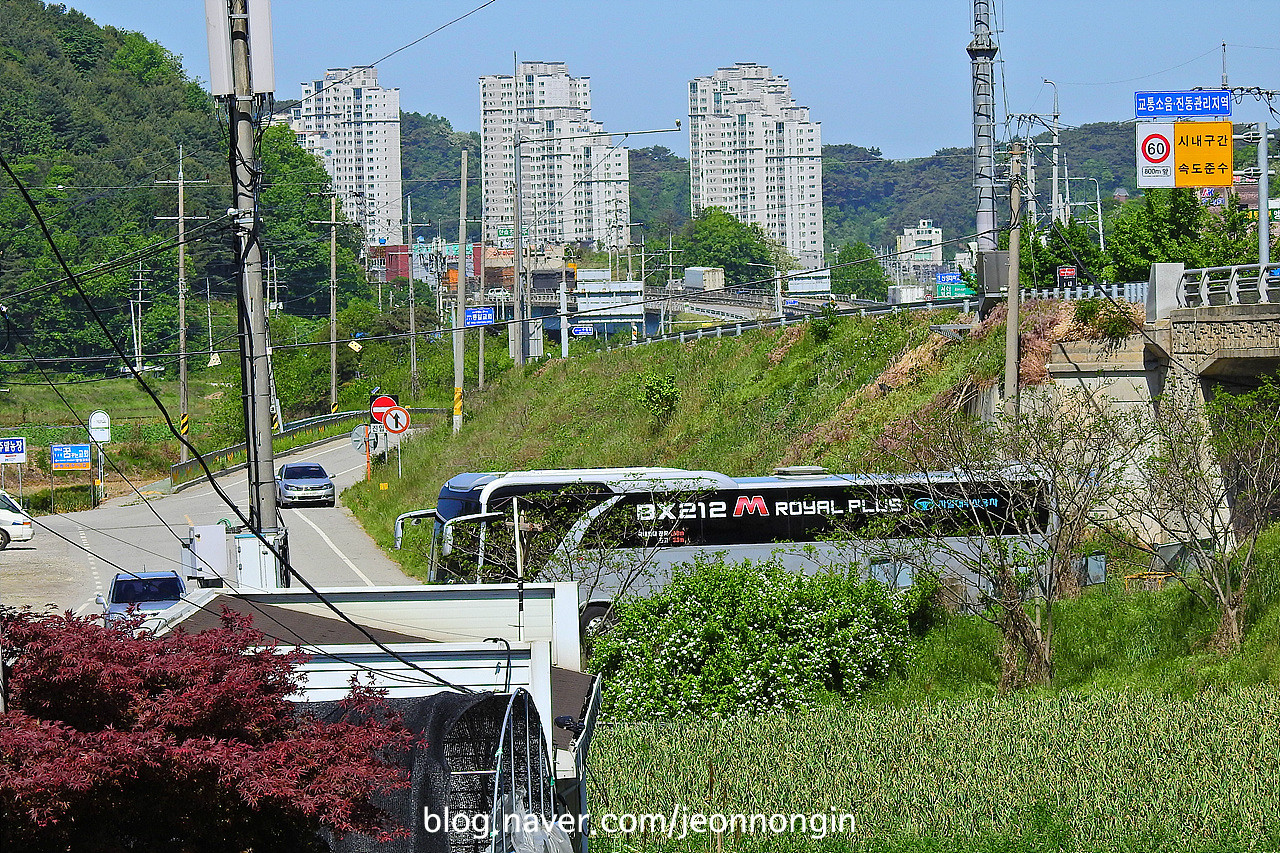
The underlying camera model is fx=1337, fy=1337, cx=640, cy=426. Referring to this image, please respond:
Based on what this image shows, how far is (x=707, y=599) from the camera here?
58.7 ft

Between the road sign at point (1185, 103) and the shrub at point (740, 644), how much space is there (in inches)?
844

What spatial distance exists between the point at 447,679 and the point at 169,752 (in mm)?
3106

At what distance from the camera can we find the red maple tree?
738 cm

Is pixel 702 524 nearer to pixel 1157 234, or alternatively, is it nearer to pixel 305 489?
pixel 305 489

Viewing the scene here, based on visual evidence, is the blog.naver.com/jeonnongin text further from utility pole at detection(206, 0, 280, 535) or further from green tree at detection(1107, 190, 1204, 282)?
green tree at detection(1107, 190, 1204, 282)

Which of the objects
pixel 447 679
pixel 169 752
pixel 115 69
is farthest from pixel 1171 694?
pixel 115 69

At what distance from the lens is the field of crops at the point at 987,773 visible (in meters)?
11.7

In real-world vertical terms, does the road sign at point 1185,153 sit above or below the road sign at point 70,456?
above

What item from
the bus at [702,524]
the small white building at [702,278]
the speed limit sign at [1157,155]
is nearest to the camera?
the bus at [702,524]

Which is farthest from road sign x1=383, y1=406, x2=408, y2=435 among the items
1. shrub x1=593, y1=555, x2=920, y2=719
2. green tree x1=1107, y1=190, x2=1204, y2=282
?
green tree x1=1107, y1=190, x2=1204, y2=282

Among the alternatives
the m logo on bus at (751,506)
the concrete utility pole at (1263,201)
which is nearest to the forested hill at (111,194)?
the concrete utility pole at (1263,201)

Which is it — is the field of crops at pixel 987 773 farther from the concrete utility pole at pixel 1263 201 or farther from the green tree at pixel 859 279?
the green tree at pixel 859 279

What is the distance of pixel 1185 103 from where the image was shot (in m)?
34.5

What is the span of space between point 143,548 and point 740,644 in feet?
65.6
